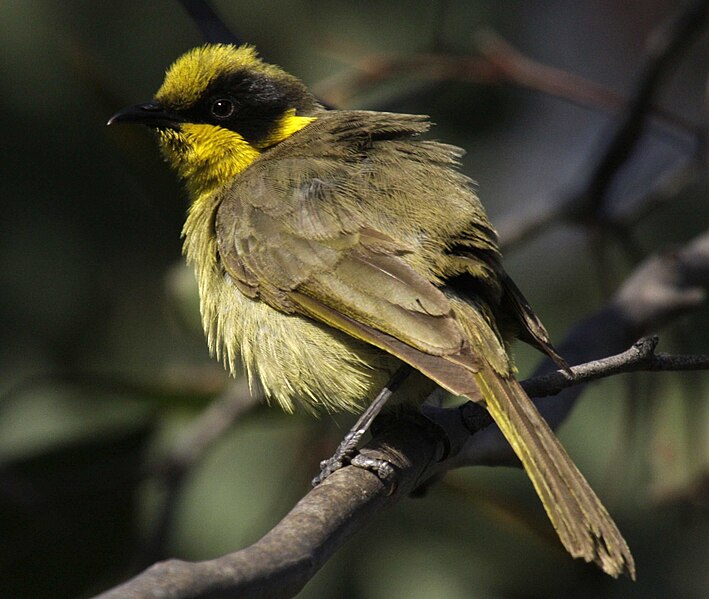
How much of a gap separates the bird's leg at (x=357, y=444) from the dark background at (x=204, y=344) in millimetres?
1429

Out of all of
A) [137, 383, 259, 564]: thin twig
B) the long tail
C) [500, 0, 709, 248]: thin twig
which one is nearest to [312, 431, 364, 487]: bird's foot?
the long tail

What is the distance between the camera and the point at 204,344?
19.0 ft

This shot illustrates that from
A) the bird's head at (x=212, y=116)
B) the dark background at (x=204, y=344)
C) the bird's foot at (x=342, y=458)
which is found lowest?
the dark background at (x=204, y=344)

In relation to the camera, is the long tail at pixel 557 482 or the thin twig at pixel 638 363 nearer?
the long tail at pixel 557 482

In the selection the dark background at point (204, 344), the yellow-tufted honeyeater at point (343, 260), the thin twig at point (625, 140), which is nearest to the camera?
the yellow-tufted honeyeater at point (343, 260)

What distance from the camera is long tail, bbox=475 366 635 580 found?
260cm

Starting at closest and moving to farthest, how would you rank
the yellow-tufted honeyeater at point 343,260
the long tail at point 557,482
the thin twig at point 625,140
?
the long tail at point 557,482 → the yellow-tufted honeyeater at point 343,260 → the thin twig at point 625,140

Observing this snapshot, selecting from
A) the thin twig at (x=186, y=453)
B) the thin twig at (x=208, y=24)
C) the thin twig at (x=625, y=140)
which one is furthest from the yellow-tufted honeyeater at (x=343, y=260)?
the thin twig at (x=625, y=140)

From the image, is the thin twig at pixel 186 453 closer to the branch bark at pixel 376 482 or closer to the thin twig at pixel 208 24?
the branch bark at pixel 376 482

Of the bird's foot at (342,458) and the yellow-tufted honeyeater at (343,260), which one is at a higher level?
the yellow-tufted honeyeater at (343,260)

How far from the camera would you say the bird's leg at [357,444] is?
2936mm

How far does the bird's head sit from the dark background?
2.49 feet

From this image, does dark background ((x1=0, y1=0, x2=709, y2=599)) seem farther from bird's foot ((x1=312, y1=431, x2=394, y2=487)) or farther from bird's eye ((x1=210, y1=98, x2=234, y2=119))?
bird's foot ((x1=312, y1=431, x2=394, y2=487))

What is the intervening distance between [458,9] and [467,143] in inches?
32.5
